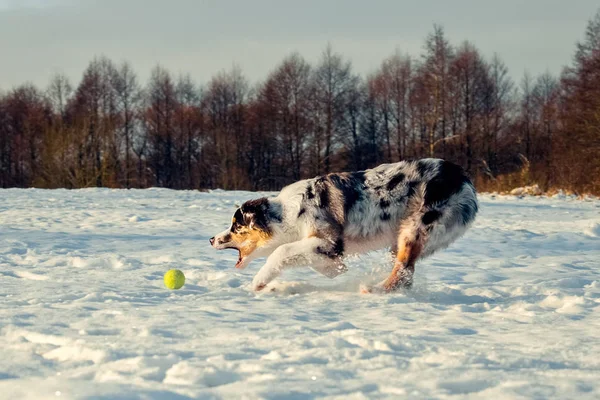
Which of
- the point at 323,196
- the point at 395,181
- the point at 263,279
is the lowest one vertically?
the point at 263,279

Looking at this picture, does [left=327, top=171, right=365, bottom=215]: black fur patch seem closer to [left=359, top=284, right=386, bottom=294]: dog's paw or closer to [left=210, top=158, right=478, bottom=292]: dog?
[left=210, top=158, right=478, bottom=292]: dog

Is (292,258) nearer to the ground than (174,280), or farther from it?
farther from it

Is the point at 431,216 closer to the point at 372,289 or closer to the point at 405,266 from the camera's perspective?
the point at 405,266

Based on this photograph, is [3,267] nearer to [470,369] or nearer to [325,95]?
[470,369]

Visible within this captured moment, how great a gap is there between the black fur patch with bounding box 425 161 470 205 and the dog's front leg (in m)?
1.01

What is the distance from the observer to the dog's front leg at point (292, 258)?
19.0ft

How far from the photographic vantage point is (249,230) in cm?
643

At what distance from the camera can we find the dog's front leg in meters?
5.80

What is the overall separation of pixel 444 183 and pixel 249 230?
1.92 meters

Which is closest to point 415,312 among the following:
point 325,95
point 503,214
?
point 503,214

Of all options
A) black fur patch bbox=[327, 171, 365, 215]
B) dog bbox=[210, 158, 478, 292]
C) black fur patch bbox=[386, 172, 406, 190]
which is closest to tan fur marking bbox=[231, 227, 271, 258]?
dog bbox=[210, 158, 478, 292]

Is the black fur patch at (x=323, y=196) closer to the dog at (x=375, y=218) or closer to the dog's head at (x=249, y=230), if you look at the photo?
the dog at (x=375, y=218)

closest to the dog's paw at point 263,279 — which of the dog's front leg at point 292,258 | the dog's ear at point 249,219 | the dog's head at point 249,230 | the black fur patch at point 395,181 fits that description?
the dog's front leg at point 292,258

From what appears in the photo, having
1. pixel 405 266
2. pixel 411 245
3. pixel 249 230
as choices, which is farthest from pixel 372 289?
pixel 249 230
